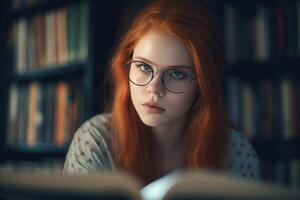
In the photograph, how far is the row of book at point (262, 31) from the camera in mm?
Result: 1378

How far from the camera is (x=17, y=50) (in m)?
1.84

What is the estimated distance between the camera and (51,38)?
1.72m

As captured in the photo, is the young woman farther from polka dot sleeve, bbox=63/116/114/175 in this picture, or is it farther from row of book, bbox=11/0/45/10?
row of book, bbox=11/0/45/10

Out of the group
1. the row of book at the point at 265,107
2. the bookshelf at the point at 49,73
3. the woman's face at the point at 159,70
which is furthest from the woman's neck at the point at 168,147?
the bookshelf at the point at 49,73

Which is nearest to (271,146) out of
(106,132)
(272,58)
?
(272,58)

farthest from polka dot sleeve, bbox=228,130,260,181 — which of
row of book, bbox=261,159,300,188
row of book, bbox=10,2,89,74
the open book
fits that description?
row of book, bbox=10,2,89,74

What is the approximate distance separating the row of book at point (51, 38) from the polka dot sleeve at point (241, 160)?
0.77 metres

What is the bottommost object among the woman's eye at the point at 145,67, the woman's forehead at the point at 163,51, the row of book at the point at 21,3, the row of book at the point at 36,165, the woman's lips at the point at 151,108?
the row of book at the point at 36,165

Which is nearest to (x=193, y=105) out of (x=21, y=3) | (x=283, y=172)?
(x=283, y=172)

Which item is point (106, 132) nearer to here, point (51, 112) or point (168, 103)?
point (168, 103)

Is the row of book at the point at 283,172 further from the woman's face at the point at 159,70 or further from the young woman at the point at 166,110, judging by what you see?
the woman's face at the point at 159,70

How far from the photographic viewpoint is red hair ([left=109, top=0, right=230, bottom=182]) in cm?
99

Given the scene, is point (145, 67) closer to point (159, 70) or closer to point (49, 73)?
point (159, 70)

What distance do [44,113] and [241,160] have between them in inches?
38.4
